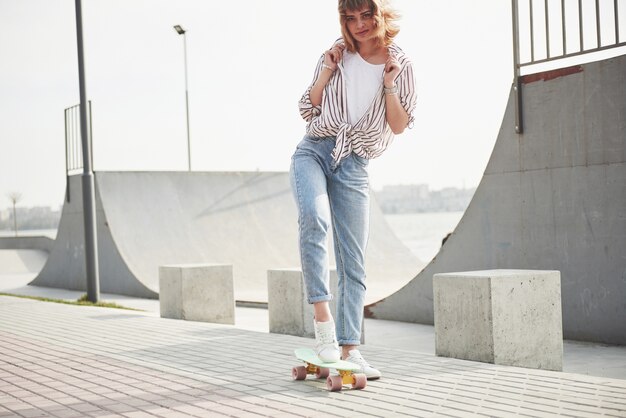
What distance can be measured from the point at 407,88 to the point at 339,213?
0.74 metres

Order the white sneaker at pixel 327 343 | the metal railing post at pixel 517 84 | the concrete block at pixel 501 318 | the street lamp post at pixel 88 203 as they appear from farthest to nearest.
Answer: the street lamp post at pixel 88 203
the metal railing post at pixel 517 84
the concrete block at pixel 501 318
the white sneaker at pixel 327 343

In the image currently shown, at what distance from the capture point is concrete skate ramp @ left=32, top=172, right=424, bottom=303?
15883mm

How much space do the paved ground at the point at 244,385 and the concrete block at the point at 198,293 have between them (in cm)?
274

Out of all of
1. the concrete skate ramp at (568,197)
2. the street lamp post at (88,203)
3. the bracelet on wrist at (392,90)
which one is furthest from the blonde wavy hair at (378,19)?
the street lamp post at (88,203)

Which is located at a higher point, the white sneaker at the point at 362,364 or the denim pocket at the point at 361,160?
Answer: the denim pocket at the point at 361,160

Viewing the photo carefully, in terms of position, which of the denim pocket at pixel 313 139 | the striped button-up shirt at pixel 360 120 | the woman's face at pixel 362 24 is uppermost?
the woman's face at pixel 362 24

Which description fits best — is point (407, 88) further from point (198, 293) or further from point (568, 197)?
point (198, 293)

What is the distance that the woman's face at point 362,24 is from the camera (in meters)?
4.11

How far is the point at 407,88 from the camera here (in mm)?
4207

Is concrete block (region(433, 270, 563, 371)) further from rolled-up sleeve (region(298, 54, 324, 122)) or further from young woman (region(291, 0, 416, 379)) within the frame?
rolled-up sleeve (region(298, 54, 324, 122))

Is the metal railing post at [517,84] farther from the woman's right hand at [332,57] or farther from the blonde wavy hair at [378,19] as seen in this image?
the woman's right hand at [332,57]

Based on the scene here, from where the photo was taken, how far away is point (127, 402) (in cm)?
402

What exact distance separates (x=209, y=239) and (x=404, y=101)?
43.8 feet

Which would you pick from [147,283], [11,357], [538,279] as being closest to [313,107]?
[538,279]
